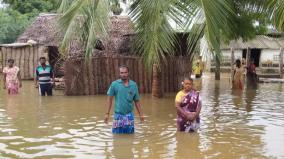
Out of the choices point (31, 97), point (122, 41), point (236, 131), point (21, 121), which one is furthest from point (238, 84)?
point (21, 121)

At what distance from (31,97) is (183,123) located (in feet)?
25.6

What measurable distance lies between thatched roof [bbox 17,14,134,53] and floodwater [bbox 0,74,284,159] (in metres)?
4.99

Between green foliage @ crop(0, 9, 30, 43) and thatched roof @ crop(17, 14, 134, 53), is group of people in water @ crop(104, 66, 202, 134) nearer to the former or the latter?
thatched roof @ crop(17, 14, 134, 53)

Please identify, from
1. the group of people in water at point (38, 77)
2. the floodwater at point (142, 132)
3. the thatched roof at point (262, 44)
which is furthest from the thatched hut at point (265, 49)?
the group of people in water at point (38, 77)

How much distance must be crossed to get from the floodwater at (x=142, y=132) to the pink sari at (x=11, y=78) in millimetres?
1253

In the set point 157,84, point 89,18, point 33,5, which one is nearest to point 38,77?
point 157,84

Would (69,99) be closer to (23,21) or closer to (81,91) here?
(81,91)

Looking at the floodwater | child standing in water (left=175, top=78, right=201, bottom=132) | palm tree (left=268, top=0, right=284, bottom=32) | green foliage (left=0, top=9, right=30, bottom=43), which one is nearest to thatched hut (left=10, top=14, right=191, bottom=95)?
the floodwater

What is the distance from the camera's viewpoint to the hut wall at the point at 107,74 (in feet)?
51.1

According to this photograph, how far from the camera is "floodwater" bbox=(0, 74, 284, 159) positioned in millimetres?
7230

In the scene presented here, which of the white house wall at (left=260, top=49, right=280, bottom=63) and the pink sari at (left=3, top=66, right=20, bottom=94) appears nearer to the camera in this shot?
the pink sari at (left=3, top=66, right=20, bottom=94)

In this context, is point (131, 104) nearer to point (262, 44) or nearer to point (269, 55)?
point (262, 44)

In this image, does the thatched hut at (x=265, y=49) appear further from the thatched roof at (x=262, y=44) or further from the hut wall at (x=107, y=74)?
the hut wall at (x=107, y=74)

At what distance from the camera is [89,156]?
6.93m
